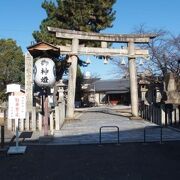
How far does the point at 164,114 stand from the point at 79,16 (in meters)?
17.9

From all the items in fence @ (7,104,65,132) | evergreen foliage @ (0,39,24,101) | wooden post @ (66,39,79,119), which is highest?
evergreen foliage @ (0,39,24,101)

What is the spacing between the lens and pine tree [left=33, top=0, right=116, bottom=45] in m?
36.5

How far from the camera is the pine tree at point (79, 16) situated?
36.5 m

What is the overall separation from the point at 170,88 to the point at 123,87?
153ft

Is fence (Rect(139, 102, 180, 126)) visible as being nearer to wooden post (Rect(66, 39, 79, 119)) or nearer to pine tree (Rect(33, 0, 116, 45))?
A: wooden post (Rect(66, 39, 79, 119))

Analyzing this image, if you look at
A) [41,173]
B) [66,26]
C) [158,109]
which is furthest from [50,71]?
[66,26]

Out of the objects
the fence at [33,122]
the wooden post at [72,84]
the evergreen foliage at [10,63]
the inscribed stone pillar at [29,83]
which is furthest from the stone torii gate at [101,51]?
the evergreen foliage at [10,63]

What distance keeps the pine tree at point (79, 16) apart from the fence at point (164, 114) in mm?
14535

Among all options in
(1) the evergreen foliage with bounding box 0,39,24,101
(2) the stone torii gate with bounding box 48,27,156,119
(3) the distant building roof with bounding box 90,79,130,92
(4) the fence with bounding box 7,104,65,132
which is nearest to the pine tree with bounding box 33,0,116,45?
(2) the stone torii gate with bounding box 48,27,156,119

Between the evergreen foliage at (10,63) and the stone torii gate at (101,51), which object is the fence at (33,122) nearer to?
the stone torii gate at (101,51)

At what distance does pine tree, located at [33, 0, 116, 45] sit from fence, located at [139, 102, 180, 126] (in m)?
14.5

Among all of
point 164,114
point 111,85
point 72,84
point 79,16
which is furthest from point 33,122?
point 111,85

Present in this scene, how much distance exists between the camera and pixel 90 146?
44.5 ft

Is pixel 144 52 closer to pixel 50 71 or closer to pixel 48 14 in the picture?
pixel 50 71
